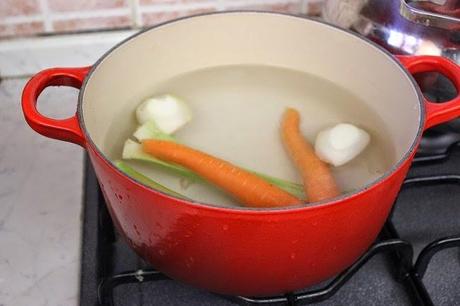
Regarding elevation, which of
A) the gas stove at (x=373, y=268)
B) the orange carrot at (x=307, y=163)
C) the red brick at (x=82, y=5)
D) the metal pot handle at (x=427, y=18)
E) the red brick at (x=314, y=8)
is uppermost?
the metal pot handle at (x=427, y=18)

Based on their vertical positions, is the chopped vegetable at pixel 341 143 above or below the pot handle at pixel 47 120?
below

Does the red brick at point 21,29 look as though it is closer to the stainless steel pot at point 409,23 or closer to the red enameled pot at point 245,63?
the red enameled pot at point 245,63

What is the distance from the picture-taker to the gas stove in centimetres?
56

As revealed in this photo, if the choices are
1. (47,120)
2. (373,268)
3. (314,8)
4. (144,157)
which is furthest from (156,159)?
(314,8)

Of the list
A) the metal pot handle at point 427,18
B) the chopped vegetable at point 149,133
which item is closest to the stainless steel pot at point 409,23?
the metal pot handle at point 427,18

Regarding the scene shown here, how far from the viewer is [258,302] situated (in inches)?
21.4

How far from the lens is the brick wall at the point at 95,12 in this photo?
0.80 m

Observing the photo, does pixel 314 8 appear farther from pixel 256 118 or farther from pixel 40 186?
pixel 40 186

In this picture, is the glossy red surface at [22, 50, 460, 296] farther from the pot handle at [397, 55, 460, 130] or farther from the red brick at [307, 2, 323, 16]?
the red brick at [307, 2, 323, 16]

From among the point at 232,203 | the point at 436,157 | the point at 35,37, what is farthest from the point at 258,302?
the point at 35,37

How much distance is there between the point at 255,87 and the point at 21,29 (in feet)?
1.12

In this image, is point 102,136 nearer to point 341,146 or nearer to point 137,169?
point 137,169

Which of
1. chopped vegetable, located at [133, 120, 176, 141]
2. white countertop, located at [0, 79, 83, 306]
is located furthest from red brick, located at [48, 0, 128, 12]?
chopped vegetable, located at [133, 120, 176, 141]

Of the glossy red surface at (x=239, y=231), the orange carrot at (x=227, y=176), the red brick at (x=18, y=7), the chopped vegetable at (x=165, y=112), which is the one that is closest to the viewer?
the glossy red surface at (x=239, y=231)
